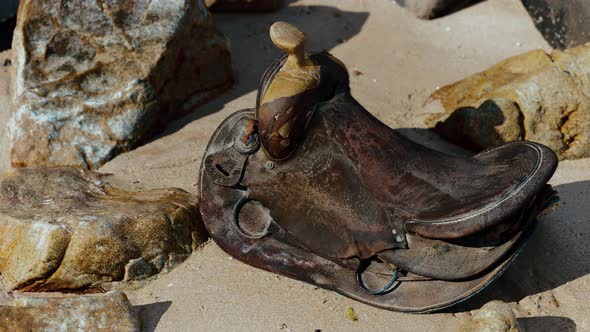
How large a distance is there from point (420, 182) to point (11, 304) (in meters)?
1.94

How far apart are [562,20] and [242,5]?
244 centimetres

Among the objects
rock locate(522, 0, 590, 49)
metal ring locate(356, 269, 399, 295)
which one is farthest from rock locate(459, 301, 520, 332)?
rock locate(522, 0, 590, 49)

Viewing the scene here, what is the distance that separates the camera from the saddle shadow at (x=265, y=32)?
19.9ft

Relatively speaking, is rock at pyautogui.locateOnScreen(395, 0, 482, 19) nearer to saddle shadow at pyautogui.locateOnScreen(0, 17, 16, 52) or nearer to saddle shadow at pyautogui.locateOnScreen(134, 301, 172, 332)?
saddle shadow at pyautogui.locateOnScreen(0, 17, 16, 52)

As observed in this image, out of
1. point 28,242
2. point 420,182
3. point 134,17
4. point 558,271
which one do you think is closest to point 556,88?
point 558,271

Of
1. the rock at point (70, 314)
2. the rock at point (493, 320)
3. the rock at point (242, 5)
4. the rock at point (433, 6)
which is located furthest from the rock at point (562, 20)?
the rock at point (70, 314)

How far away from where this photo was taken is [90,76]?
5.27 meters

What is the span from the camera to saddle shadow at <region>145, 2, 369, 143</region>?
6.06 m

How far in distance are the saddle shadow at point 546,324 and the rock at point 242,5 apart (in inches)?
148

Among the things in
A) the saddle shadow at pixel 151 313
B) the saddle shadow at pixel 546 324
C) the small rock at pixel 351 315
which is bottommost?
the saddle shadow at pixel 151 313

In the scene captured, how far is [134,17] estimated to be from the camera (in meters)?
5.37

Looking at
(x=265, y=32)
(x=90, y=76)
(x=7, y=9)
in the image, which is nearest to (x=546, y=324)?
(x=90, y=76)

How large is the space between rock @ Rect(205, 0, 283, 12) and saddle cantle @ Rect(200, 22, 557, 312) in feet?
9.25

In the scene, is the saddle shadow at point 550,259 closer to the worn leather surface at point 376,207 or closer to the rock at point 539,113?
the worn leather surface at point 376,207
